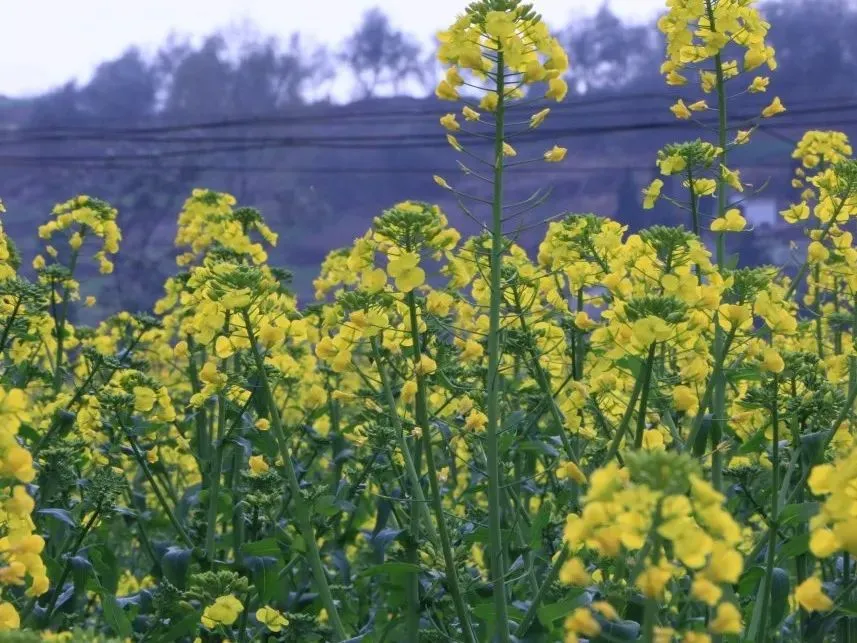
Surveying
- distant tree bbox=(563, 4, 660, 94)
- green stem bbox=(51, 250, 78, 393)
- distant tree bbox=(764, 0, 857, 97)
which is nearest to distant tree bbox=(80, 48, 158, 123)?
distant tree bbox=(563, 4, 660, 94)

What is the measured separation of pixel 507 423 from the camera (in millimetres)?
3855

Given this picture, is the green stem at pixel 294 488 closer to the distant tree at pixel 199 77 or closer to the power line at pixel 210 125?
the power line at pixel 210 125

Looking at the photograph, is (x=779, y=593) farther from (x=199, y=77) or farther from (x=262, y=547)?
(x=199, y=77)

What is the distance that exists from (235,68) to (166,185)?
12.2 feet

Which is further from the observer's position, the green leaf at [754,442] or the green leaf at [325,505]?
the green leaf at [325,505]

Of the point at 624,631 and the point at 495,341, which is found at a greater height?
the point at 495,341

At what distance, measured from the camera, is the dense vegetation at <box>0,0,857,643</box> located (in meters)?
2.39

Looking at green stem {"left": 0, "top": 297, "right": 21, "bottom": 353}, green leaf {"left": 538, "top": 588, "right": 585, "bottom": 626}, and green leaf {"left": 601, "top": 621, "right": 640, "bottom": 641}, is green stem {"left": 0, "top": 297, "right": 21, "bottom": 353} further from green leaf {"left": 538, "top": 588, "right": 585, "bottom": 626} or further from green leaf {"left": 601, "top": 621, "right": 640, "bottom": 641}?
green leaf {"left": 601, "top": 621, "right": 640, "bottom": 641}

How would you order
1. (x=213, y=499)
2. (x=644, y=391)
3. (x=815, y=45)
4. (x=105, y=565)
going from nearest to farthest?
(x=644, y=391), (x=213, y=499), (x=105, y=565), (x=815, y=45)

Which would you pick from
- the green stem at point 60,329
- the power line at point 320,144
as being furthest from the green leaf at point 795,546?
the power line at point 320,144

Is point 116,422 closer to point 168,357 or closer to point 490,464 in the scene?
point 490,464

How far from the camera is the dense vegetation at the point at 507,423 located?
7.86 feet

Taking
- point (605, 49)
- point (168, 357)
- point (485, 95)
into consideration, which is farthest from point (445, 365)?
point (605, 49)

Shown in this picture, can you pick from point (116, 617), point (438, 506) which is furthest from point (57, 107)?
point (438, 506)
